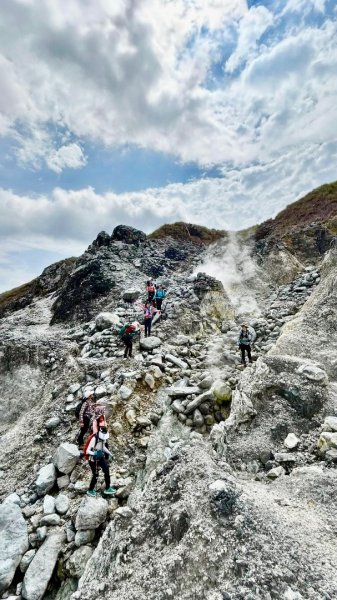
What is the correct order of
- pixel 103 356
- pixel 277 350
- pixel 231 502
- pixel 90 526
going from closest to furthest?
pixel 231 502 → pixel 90 526 → pixel 277 350 → pixel 103 356

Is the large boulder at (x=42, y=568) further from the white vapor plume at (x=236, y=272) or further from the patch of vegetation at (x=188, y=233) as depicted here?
the patch of vegetation at (x=188, y=233)

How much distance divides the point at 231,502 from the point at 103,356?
470 inches

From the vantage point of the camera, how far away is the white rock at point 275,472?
6.80 meters

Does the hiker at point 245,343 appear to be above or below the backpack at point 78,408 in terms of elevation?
above

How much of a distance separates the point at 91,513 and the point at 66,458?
2.40 metres

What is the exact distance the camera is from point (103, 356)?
15.9 meters

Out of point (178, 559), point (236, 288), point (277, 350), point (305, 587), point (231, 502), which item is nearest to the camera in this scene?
point (305, 587)

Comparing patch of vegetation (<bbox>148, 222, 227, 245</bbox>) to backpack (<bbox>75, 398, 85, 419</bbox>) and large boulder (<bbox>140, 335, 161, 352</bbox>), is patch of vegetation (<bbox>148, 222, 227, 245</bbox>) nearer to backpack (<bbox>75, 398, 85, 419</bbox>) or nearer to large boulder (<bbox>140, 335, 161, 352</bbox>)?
large boulder (<bbox>140, 335, 161, 352</bbox>)

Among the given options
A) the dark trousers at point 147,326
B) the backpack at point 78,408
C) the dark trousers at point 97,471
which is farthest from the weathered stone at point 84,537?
the dark trousers at point 147,326

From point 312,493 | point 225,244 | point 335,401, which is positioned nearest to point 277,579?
point 312,493

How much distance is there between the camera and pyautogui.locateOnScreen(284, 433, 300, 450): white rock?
755 cm

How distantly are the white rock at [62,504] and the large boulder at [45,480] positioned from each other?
63cm

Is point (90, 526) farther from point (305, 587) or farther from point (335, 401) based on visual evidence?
point (335, 401)

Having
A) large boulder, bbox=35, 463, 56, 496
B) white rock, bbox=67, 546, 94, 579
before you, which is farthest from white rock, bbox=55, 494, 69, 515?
white rock, bbox=67, 546, 94, 579
